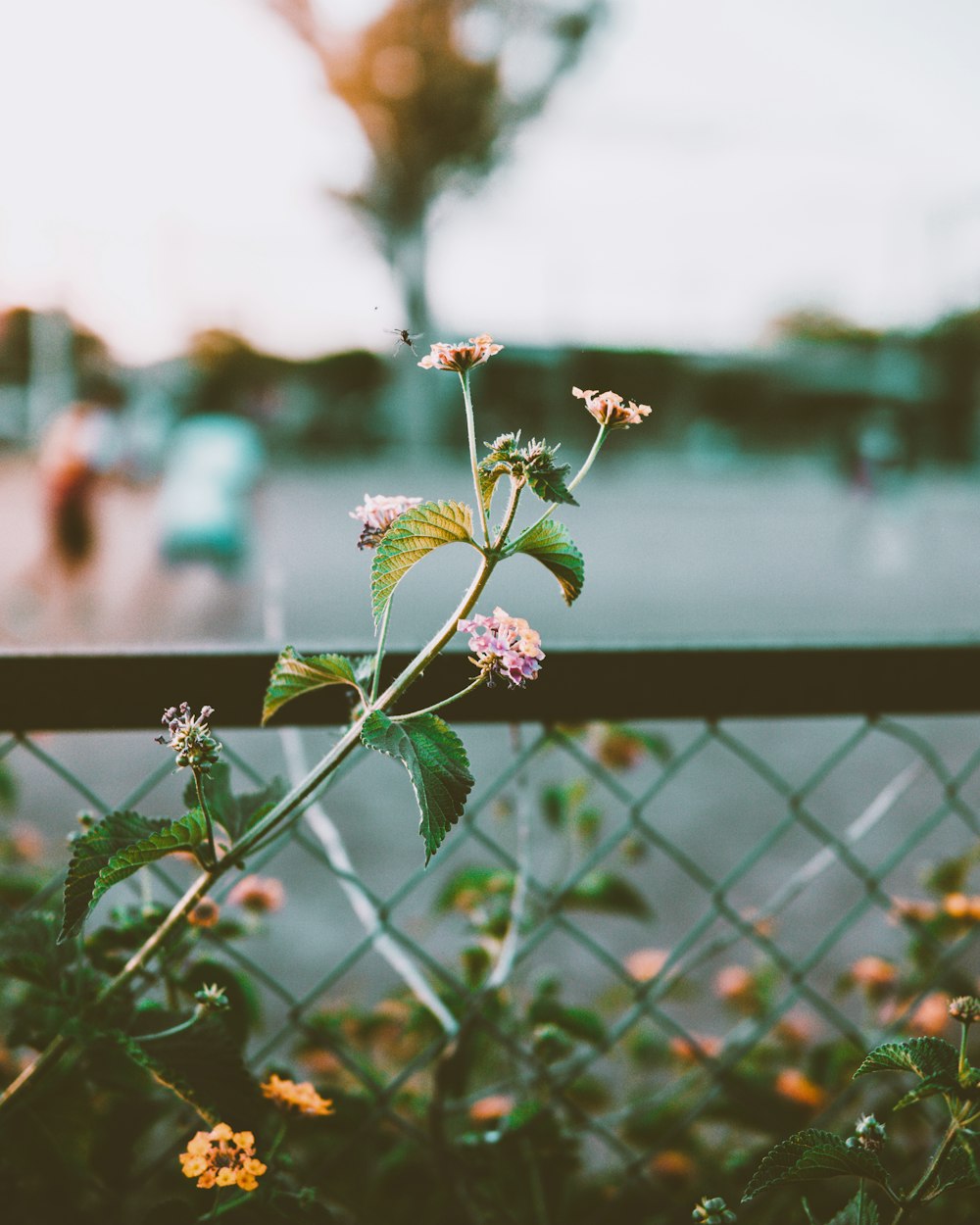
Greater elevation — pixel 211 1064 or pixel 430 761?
pixel 430 761

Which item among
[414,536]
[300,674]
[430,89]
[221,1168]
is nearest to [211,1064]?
[221,1168]

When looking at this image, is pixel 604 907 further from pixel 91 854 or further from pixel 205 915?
pixel 91 854

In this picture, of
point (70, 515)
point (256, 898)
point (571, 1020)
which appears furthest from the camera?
point (70, 515)

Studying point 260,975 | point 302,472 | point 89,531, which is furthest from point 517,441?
point 302,472

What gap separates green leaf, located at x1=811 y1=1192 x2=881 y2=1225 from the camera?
645 millimetres

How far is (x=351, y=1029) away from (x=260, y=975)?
0.33m

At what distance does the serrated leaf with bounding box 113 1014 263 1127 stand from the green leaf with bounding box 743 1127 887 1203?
0.33 metres

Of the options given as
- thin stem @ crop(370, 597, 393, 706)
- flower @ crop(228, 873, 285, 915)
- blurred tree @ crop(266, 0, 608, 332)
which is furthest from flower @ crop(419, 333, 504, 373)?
blurred tree @ crop(266, 0, 608, 332)

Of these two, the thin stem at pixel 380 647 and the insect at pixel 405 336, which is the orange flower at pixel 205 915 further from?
the insect at pixel 405 336

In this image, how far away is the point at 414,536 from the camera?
0.64 meters

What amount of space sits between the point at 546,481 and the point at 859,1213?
48 centimetres

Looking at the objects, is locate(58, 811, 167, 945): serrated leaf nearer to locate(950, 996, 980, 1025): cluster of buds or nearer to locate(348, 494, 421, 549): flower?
locate(348, 494, 421, 549): flower

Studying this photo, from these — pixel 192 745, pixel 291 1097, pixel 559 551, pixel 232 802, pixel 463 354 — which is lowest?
pixel 291 1097

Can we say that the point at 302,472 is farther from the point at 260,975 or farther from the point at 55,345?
the point at 260,975
